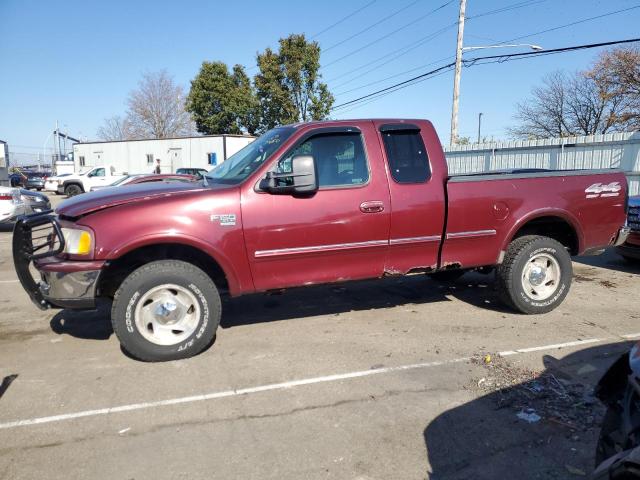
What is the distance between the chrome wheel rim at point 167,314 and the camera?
4023mm

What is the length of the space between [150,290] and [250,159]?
1565 millimetres

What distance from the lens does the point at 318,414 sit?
328 cm

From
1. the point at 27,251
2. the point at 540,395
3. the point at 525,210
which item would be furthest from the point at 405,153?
the point at 27,251

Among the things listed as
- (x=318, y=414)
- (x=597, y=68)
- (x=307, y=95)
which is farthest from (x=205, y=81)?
(x=318, y=414)

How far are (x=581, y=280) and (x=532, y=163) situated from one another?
9.88 m

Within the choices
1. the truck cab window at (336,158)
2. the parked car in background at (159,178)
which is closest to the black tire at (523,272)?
the truck cab window at (336,158)

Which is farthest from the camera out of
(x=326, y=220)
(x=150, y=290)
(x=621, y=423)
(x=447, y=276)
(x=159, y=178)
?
(x=159, y=178)

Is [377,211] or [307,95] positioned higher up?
[307,95]

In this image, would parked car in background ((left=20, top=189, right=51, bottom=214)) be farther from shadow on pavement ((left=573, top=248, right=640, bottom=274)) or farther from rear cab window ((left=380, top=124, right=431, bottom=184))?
shadow on pavement ((left=573, top=248, right=640, bottom=274))

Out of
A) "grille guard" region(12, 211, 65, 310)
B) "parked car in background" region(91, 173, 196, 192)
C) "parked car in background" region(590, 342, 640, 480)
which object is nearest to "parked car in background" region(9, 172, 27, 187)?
"parked car in background" region(91, 173, 196, 192)

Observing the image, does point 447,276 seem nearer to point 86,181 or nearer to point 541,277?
point 541,277

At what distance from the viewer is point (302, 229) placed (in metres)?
4.28

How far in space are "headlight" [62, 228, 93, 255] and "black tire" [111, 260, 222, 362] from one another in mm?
403

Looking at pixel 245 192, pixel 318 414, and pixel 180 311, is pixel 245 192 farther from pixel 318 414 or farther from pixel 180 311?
pixel 318 414
